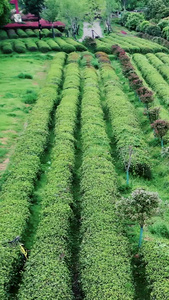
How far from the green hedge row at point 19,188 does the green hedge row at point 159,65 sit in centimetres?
1488

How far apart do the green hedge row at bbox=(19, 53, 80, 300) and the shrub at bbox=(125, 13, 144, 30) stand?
51.5 metres

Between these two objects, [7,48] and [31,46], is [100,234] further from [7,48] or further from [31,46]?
[31,46]

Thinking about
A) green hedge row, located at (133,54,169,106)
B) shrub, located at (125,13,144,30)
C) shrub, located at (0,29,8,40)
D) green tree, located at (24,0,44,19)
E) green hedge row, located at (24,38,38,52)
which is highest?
green tree, located at (24,0,44,19)

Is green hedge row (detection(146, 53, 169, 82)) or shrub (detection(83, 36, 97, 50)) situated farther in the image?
Result: shrub (detection(83, 36, 97, 50))

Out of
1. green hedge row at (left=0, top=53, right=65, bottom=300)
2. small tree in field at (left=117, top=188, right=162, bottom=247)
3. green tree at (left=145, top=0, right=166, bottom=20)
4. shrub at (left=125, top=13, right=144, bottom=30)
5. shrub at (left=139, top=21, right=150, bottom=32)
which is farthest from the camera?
shrub at (left=125, top=13, right=144, bottom=30)

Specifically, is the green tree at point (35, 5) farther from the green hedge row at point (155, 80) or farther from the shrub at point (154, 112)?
the shrub at point (154, 112)

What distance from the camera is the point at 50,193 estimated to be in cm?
1339

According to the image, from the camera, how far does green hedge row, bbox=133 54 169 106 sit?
85.0ft

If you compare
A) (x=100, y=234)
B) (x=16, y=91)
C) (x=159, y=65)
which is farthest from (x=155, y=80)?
(x=100, y=234)

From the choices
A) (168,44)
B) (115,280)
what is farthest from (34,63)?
(115,280)

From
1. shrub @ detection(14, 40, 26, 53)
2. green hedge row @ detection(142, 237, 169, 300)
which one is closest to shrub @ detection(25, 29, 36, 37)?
shrub @ detection(14, 40, 26, 53)

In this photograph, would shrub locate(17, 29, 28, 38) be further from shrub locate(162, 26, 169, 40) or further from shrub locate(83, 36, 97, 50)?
shrub locate(162, 26, 169, 40)

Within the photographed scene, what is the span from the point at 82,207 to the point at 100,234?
2047 mm

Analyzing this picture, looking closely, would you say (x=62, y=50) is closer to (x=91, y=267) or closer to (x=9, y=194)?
(x=9, y=194)
